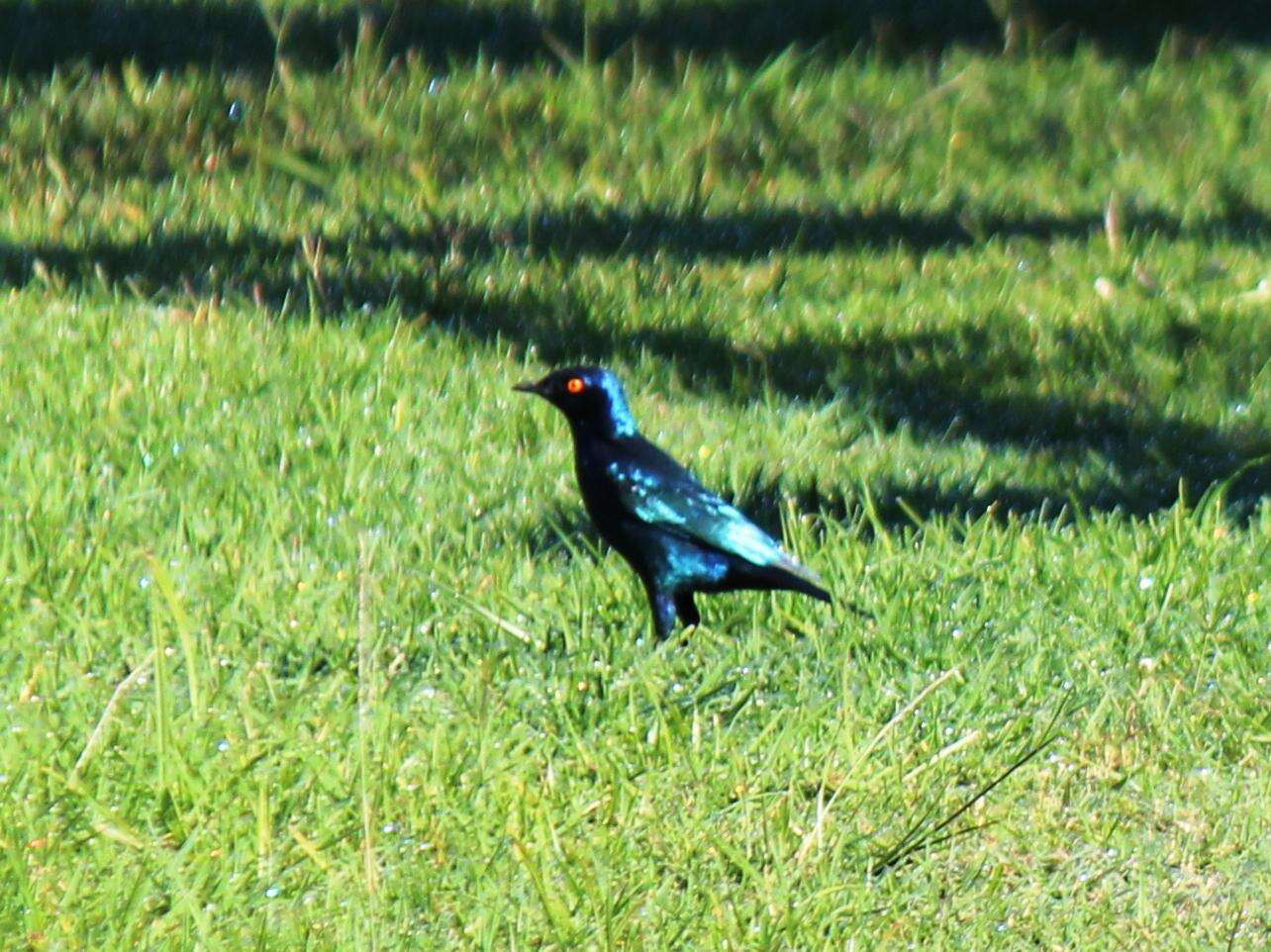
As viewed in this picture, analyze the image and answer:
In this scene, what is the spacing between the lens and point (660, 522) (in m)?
4.31

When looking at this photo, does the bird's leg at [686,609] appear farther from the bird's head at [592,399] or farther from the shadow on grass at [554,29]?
the shadow on grass at [554,29]

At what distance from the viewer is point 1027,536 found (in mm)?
4965

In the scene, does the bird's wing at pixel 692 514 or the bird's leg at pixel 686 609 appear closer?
the bird's wing at pixel 692 514

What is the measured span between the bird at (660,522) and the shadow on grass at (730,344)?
1.79 meters

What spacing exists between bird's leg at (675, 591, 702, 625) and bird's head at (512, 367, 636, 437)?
1.24ft

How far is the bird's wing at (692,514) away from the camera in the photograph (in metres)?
4.26

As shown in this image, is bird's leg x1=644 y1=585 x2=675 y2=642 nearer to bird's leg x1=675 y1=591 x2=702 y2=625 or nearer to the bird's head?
bird's leg x1=675 y1=591 x2=702 y2=625

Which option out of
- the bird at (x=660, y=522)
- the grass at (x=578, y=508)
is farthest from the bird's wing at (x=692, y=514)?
the grass at (x=578, y=508)

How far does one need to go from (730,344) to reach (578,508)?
1618mm

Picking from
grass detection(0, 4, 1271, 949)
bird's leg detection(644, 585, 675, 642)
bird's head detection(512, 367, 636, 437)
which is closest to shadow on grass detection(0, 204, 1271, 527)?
grass detection(0, 4, 1271, 949)

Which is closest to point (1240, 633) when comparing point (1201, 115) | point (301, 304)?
point (301, 304)

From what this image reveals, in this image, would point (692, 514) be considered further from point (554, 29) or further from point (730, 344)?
point (554, 29)

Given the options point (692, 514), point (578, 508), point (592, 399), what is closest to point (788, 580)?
point (692, 514)

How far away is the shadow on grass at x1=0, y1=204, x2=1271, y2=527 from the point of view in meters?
6.27
